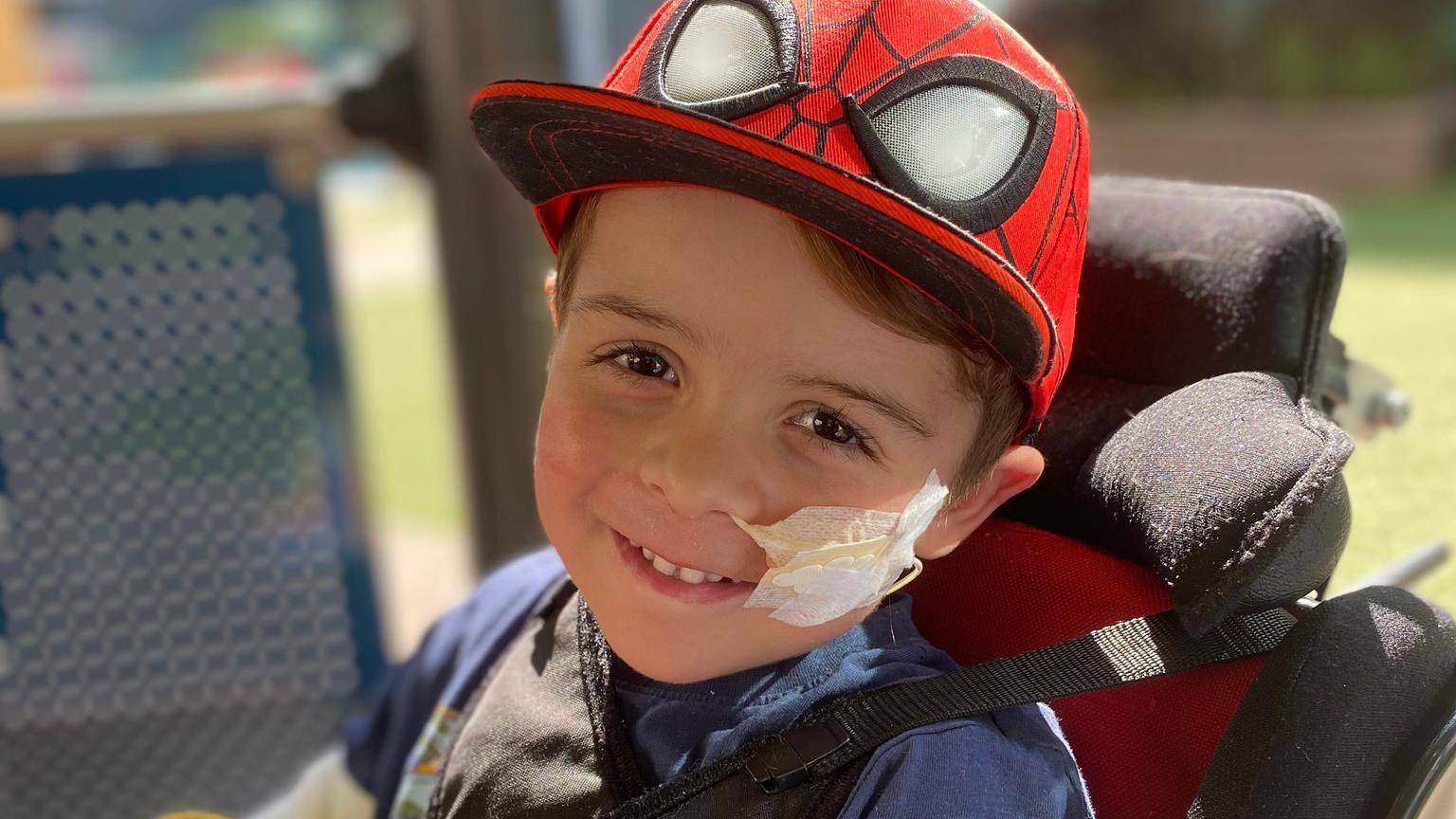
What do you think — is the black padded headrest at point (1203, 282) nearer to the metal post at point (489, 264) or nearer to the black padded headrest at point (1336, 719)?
the black padded headrest at point (1336, 719)

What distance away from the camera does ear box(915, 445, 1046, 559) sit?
1.15 meters

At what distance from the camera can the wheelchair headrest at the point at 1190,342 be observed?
1073 mm

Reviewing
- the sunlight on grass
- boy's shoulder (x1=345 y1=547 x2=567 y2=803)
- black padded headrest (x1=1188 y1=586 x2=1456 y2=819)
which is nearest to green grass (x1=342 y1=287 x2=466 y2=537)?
boy's shoulder (x1=345 y1=547 x2=567 y2=803)

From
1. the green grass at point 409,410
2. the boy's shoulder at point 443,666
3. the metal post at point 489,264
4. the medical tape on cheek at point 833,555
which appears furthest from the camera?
the green grass at point 409,410

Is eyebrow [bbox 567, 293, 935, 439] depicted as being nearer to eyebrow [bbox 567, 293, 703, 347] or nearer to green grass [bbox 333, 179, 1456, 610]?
eyebrow [bbox 567, 293, 703, 347]

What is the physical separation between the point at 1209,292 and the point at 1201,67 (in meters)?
6.45


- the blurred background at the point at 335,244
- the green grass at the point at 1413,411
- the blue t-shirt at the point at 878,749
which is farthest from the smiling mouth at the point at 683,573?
the blurred background at the point at 335,244

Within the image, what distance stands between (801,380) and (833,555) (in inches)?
5.2

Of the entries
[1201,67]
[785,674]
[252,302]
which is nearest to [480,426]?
[252,302]

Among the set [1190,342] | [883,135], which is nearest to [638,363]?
[883,135]

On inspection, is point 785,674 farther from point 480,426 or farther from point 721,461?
point 480,426

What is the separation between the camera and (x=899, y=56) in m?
1.00

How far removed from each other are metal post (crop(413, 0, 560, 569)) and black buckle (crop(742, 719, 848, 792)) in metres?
1.63

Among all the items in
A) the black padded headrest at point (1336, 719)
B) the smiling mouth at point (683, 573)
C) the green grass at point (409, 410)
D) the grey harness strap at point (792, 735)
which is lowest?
the green grass at point (409, 410)
